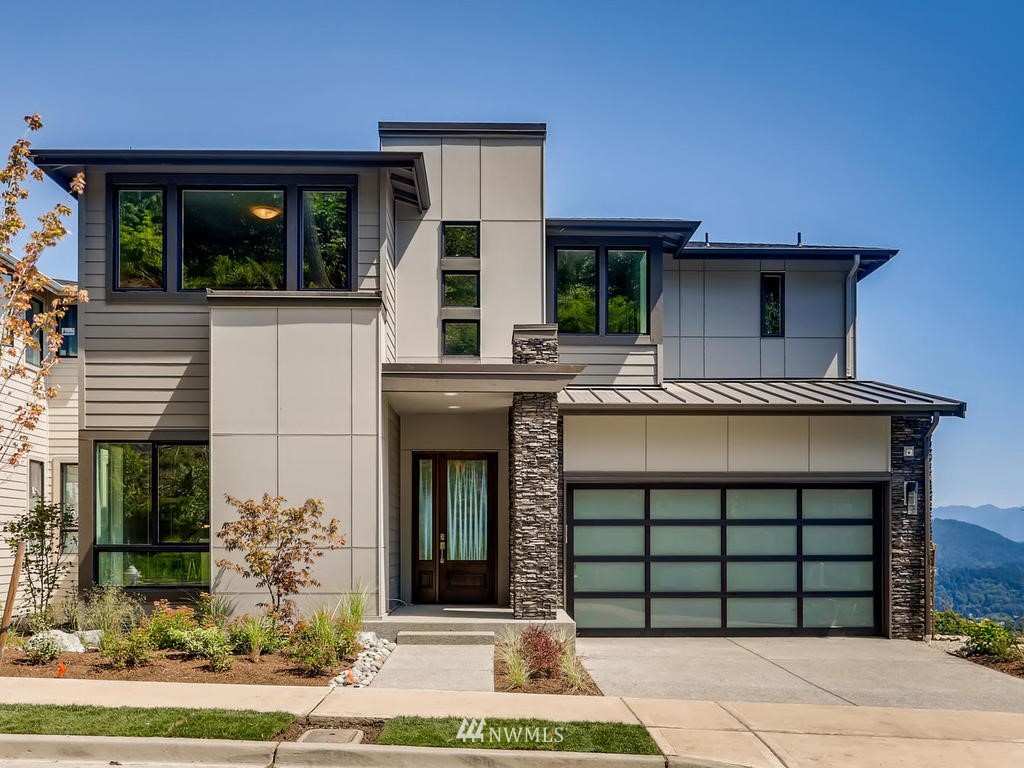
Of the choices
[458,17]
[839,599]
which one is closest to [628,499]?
[839,599]

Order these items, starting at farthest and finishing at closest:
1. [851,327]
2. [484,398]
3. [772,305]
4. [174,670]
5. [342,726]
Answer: [772,305] → [851,327] → [484,398] → [174,670] → [342,726]

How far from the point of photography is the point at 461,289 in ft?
50.5

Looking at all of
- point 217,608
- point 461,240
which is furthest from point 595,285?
point 217,608

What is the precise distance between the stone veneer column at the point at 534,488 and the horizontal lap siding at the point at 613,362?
288cm

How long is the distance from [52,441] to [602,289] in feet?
31.8

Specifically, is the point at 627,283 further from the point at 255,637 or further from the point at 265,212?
the point at 255,637

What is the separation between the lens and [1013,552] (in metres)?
74.6

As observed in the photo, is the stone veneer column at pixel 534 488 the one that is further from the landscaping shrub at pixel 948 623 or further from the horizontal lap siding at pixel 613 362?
the landscaping shrub at pixel 948 623

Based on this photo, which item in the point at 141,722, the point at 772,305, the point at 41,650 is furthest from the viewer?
the point at 772,305

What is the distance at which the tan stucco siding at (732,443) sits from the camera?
46.3 ft

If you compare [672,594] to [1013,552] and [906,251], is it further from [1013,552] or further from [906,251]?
[1013,552]

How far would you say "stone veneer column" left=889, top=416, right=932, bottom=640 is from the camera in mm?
13906

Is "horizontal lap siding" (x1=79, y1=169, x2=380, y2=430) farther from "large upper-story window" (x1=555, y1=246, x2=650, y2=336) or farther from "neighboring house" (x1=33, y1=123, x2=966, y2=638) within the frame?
"large upper-story window" (x1=555, y1=246, x2=650, y2=336)

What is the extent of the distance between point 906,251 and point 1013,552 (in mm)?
68158
